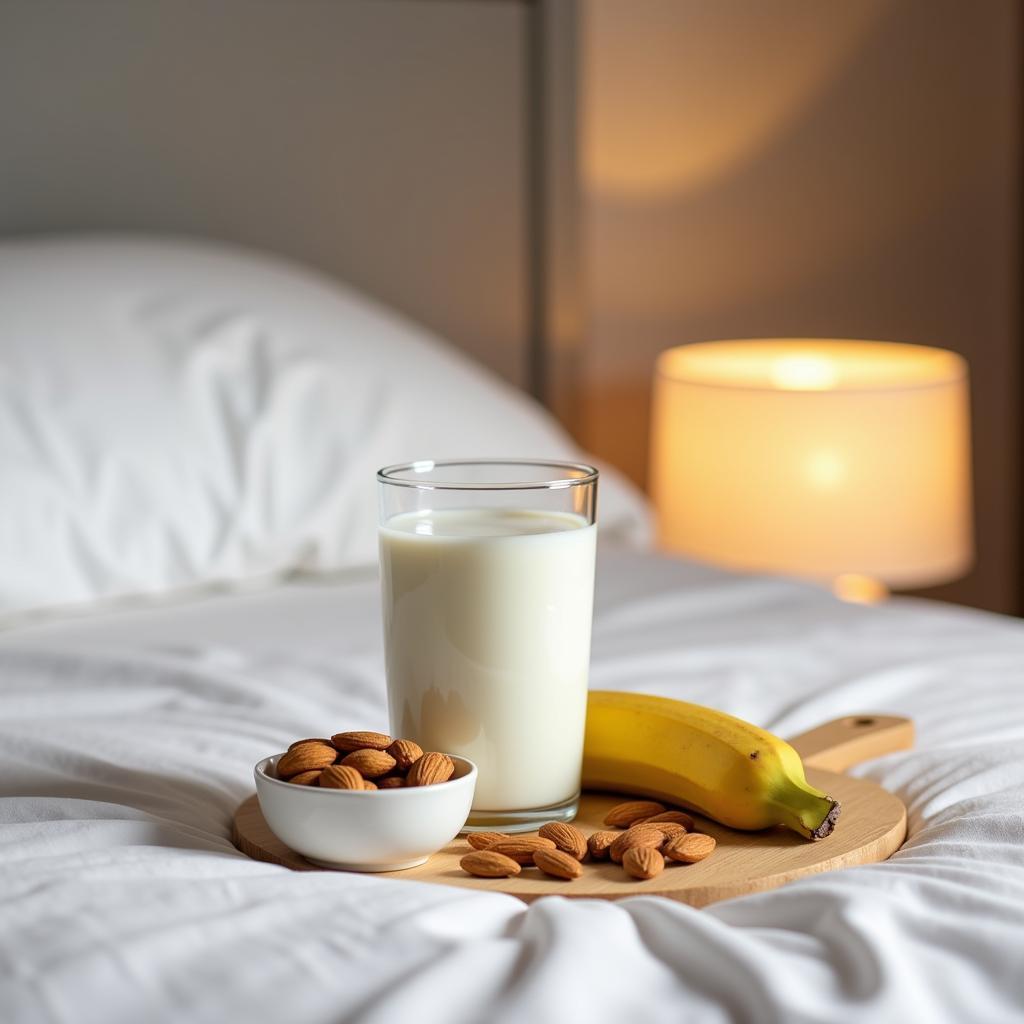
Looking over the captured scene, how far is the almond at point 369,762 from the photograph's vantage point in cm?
57

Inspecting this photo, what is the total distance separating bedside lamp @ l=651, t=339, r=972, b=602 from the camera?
67.5 inches

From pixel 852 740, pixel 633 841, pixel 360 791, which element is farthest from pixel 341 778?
pixel 852 740

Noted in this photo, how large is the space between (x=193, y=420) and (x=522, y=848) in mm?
659

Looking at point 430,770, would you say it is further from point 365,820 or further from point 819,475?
point 819,475

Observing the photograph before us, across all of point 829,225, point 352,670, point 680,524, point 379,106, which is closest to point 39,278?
point 352,670

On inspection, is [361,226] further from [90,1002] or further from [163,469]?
[90,1002]

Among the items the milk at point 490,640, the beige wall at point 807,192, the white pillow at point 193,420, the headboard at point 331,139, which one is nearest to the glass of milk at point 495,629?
the milk at point 490,640

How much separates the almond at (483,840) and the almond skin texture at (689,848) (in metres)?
0.07

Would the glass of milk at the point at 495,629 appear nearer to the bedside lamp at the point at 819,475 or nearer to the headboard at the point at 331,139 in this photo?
the headboard at the point at 331,139

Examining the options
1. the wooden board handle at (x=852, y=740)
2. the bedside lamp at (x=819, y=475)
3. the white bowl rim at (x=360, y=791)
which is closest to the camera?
the white bowl rim at (x=360, y=791)

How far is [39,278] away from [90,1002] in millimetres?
873

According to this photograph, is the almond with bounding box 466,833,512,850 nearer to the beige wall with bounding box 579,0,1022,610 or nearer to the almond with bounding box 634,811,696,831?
the almond with bounding box 634,811,696,831

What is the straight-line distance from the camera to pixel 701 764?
650mm

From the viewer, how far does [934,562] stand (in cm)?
179
